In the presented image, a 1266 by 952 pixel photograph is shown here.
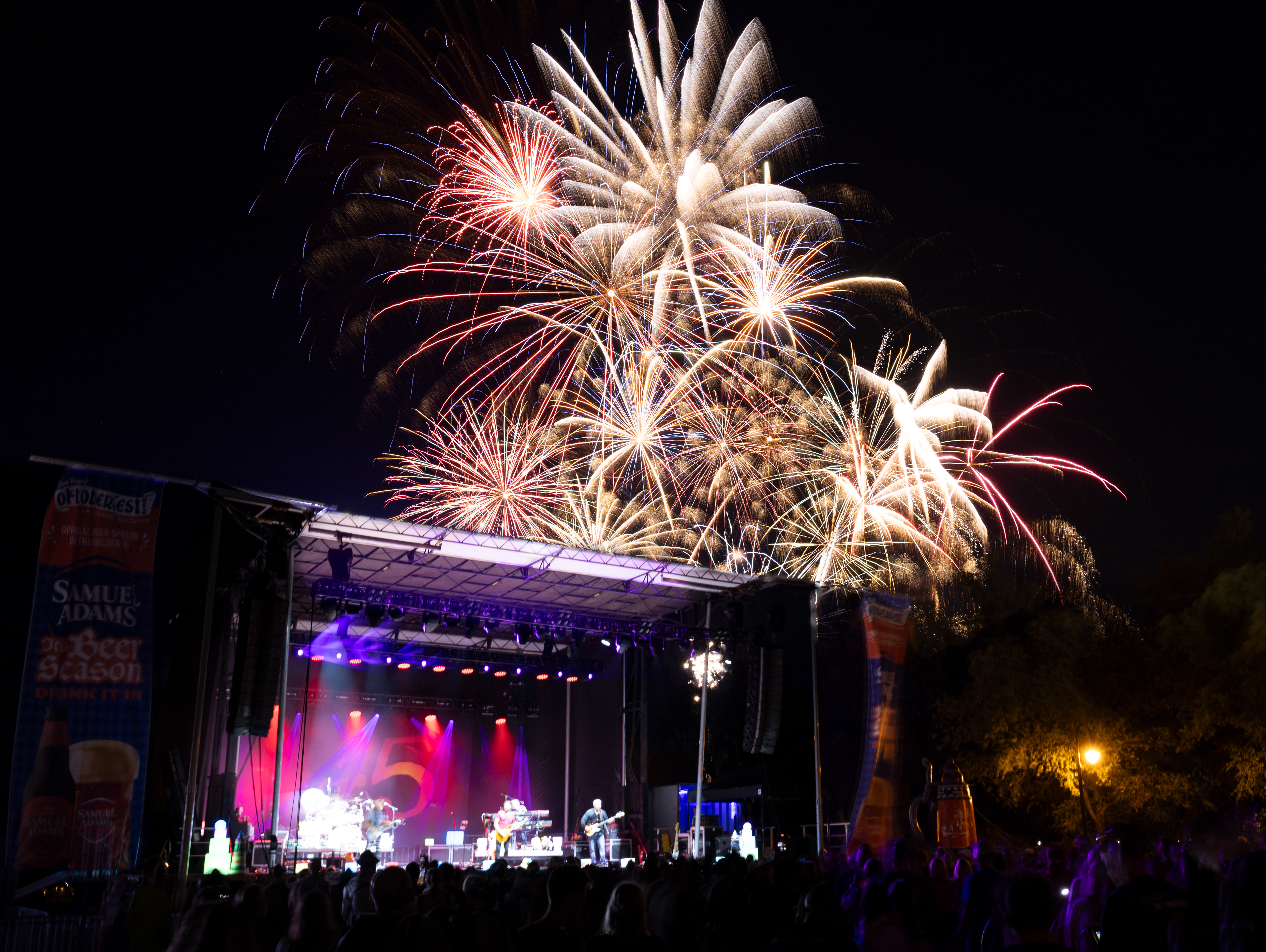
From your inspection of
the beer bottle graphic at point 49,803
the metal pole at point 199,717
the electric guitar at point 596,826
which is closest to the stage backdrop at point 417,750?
the electric guitar at point 596,826

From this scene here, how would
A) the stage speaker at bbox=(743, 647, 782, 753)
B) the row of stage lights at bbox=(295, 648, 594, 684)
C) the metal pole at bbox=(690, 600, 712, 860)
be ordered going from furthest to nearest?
the row of stage lights at bbox=(295, 648, 594, 684), the metal pole at bbox=(690, 600, 712, 860), the stage speaker at bbox=(743, 647, 782, 753)

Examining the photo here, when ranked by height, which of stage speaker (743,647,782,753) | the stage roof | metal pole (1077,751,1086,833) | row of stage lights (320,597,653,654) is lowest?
metal pole (1077,751,1086,833)

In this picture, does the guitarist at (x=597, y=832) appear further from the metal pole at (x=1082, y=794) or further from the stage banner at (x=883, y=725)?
the metal pole at (x=1082, y=794)

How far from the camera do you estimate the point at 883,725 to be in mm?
17000

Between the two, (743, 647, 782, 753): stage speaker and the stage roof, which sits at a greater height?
the stage roof

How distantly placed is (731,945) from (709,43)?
13.4 meters

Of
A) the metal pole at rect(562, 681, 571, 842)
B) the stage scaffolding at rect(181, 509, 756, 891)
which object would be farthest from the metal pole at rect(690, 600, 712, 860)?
the metal pole at rect(562, 681, 571, 842)

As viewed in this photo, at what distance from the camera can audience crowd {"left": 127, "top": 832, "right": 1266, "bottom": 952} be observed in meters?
3.29

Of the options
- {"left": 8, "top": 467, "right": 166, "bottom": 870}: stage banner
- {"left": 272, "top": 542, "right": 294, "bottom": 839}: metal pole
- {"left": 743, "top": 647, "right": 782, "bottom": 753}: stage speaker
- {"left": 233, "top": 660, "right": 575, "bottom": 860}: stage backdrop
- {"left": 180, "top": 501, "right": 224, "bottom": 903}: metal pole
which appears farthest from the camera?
{"left": 233, "top": 660, "right": 575, "bottom": 860}: stage backdrop

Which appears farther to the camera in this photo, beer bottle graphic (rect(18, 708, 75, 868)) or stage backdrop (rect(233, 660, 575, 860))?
stage backdrop (rect(233, 660, 575, 860))

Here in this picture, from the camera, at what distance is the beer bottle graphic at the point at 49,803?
10.7 metres

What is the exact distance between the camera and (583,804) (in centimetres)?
2481

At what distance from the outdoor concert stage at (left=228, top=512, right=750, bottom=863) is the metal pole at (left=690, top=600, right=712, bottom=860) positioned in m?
0.44

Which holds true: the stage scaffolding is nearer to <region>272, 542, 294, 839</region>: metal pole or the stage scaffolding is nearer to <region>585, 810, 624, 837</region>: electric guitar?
<region>272, 542, 294, 839</region>: metal pole
